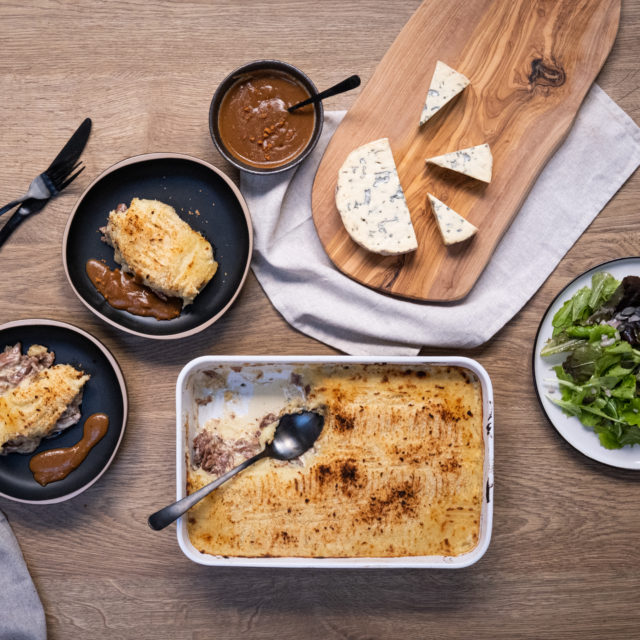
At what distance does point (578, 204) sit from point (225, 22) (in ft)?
5.93

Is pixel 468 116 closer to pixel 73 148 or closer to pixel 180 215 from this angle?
pixel 180 215

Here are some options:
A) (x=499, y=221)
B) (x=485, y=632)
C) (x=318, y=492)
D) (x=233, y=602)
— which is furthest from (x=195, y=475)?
(x=499, y=221)

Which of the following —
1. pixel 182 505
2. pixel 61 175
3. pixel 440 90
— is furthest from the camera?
pixel 61 175

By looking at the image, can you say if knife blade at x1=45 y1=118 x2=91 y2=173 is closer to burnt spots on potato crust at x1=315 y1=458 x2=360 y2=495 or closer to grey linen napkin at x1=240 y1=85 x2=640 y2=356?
grey linen napkin at x1=240 y1=85 x2=640 y2=356

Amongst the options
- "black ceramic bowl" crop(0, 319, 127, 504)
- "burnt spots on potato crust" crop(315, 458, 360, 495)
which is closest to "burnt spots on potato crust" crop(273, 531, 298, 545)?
"burnt spots on potato crust" crop(315, 458, 360, 495)

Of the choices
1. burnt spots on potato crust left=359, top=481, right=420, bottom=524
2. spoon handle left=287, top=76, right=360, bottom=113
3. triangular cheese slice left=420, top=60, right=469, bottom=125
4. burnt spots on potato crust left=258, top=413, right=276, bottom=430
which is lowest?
burnt spots on potato crust left=359, top=481, right=420, bottom=524

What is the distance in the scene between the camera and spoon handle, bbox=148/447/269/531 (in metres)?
2.22

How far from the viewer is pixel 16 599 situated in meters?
2.57

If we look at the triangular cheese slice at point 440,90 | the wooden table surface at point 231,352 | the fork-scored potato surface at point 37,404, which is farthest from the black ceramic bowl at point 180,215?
the triangular cheese slice at point 440,90

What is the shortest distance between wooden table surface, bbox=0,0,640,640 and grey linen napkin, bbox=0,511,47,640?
0.07 m

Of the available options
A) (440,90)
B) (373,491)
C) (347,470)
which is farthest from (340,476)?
(440,90)

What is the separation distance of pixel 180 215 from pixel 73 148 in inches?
23.2

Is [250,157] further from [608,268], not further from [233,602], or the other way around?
[233,602]

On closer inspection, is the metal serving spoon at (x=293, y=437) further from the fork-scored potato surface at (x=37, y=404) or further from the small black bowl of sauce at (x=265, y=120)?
the small black bowl of sauce at (x=265, y=120)
